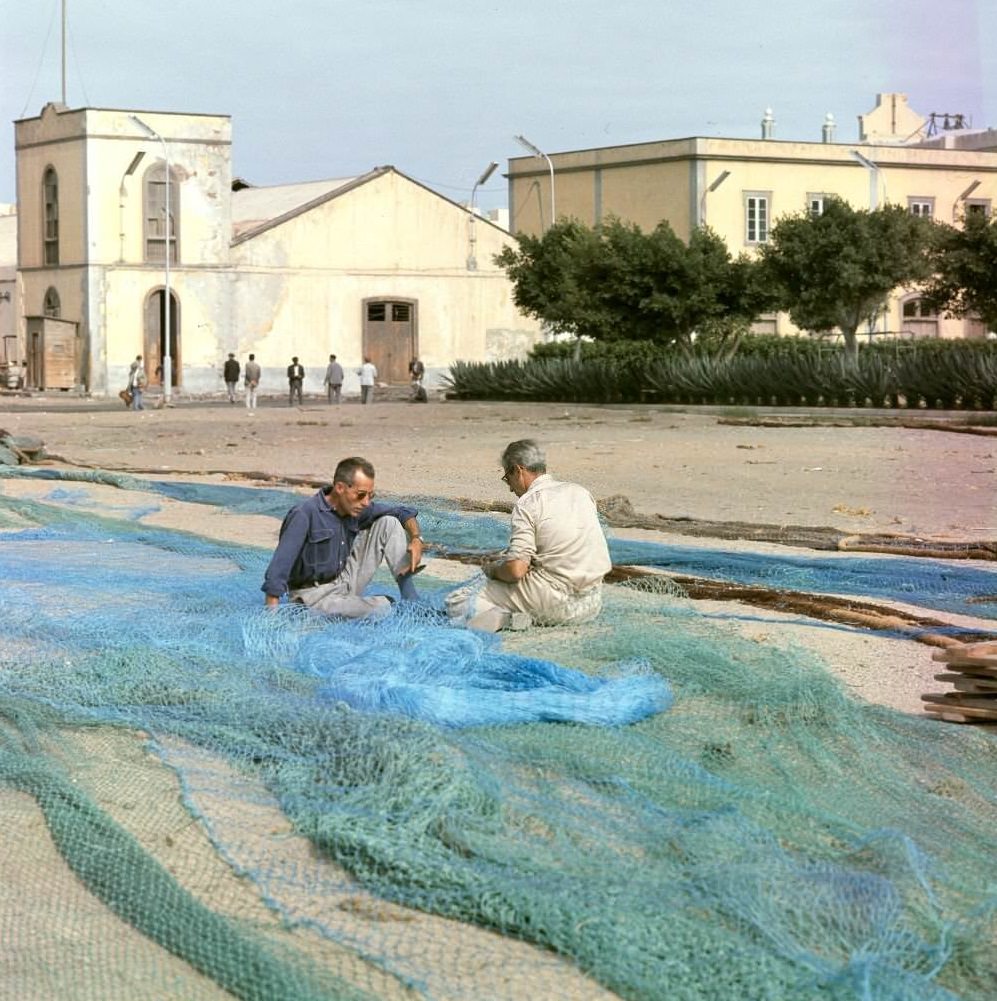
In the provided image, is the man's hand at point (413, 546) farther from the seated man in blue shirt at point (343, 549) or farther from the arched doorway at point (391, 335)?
the arched doorway at point (391, 335)

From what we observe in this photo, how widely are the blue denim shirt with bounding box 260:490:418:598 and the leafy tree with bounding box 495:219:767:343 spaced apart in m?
32.3

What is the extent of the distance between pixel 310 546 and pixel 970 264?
2793 cm

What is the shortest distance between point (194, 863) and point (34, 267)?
50.4 m

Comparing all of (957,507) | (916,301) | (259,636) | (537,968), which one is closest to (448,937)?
(537,968)

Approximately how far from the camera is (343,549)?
8633 mm

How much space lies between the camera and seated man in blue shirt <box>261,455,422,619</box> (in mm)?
8398

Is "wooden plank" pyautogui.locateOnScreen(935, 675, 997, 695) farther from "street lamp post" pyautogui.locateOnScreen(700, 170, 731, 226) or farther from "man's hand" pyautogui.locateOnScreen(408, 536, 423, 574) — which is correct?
"street lamp post" pyautogui.locateOnScreen(700, 170, 731, 226)

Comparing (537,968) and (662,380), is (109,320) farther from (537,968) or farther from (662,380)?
(537,968)

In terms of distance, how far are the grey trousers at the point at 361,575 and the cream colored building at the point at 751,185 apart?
46.3m

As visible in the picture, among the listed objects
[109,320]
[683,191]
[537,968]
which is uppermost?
[683,191]

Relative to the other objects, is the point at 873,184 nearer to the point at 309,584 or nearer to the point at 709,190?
the point at 709,190

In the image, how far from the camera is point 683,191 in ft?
180

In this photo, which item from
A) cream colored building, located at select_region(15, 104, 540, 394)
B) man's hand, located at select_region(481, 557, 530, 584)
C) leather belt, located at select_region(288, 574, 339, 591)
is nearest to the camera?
man's hand, located at select_region(481, 557, 530, 584)

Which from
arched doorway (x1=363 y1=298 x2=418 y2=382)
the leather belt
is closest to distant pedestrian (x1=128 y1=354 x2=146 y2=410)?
arched doorway (x1=363 y1=298 x2=418 y2=382)
